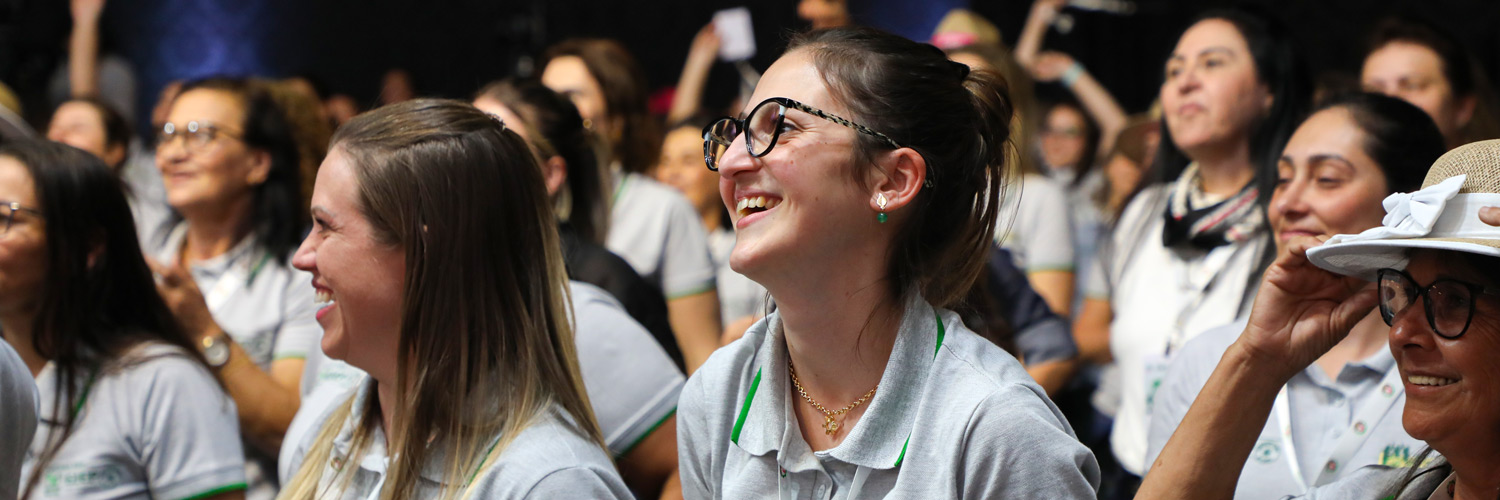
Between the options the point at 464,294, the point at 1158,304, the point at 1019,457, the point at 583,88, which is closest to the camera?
the point at 1019,457

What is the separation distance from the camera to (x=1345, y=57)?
6.64 meters

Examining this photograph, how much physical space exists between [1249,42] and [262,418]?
246 cm

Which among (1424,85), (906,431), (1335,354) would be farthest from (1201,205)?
(906,431)

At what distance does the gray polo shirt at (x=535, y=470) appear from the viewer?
1.72 meters

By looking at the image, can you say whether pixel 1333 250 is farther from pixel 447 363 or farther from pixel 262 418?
pixel 262 418

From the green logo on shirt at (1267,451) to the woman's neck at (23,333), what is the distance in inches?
85.9

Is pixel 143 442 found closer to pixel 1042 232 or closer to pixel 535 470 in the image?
pixel 535 470

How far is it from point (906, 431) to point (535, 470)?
49 cm

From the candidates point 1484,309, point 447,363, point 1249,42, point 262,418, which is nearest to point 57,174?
point 262,418

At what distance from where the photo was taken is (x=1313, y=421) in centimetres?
218

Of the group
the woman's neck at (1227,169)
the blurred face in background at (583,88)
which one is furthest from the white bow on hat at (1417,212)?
the blurred face in background at (583,88)

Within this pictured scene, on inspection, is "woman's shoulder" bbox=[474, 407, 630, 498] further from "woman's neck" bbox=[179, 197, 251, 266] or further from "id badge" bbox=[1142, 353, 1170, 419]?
"woman's neck" bbox=[179, 197, 251, 266]

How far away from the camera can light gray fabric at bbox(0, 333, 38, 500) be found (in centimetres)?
176

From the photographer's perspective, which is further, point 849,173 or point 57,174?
point 57,174
